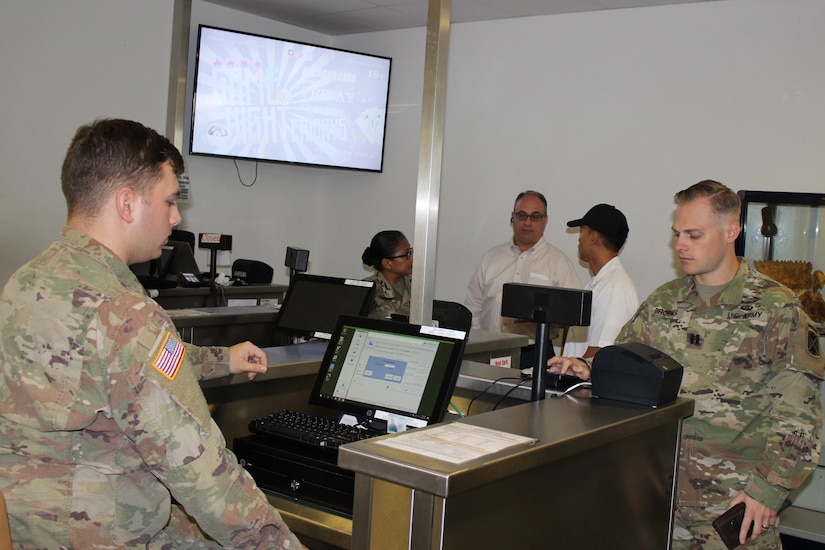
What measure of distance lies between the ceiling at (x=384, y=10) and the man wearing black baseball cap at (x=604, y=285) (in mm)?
1908

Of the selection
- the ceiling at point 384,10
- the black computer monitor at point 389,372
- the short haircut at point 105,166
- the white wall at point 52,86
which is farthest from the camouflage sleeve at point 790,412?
the white wall at point 52,86

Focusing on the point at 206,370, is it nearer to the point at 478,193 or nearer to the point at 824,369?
the point at 824,369

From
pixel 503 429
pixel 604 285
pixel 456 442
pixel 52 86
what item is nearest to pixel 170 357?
pixel 456 442

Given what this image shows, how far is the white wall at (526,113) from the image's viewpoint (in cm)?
471

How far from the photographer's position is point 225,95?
19.1 ft

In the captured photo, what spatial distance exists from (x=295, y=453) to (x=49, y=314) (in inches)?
30.8

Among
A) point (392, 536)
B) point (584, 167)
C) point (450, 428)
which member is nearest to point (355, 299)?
point (450, 428)

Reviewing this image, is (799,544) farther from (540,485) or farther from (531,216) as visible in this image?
(540,485)

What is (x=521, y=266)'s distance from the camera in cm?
468

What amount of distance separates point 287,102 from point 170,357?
4900 mm

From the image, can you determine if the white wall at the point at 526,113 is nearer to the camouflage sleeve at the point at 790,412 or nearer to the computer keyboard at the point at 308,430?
the camouflage sleeve at the point at 790,412

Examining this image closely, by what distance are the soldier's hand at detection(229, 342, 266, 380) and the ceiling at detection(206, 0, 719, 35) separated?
3856mm

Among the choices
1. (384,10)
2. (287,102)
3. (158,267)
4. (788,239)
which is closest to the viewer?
(788,239)

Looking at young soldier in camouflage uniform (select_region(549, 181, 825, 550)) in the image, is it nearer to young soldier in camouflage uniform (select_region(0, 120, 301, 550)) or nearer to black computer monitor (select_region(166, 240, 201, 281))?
young soldier in camouflage uniform (select_region(0, 120, 301, 550))
